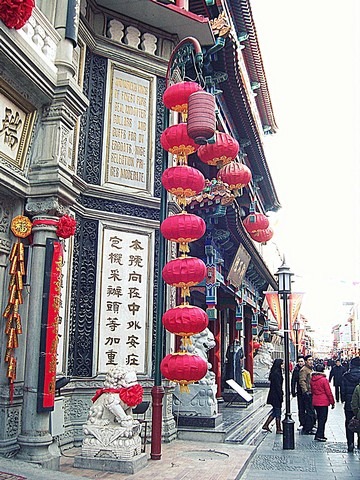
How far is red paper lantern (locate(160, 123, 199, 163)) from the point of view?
7543 millimetres

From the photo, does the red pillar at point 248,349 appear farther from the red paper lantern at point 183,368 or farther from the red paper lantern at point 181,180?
the red paper lantern at point 181,180

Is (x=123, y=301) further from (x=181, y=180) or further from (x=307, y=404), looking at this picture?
(x=307, y=404)

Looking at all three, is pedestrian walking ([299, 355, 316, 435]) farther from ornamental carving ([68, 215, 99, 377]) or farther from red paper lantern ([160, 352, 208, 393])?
ornamental carving ([68, 215, 99, 377])

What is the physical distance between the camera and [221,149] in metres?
8.97

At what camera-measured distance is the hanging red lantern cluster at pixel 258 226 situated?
17.2 m

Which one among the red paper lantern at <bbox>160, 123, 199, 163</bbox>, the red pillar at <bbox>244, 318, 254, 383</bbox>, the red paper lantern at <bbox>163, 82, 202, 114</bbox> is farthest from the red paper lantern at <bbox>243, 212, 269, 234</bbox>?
the red paper lantern at <bbox>163, 82, 202, 114</bbox>

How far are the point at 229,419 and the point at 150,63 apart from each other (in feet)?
24.9

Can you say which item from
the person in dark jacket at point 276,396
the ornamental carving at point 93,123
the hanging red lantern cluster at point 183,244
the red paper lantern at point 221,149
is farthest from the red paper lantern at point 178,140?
the person in dark jacket at point 276,396

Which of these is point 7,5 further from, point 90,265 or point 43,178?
point 90,265

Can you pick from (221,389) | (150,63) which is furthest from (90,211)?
(221,389)

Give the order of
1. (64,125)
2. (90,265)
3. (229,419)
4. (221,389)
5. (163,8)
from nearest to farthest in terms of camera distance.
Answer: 1. (64,125)
2. (90,265)
3. (163,8)
4. (229,419)
5. (221,389)

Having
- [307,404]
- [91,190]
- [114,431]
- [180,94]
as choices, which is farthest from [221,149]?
[307,404]

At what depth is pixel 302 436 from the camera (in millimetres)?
10852

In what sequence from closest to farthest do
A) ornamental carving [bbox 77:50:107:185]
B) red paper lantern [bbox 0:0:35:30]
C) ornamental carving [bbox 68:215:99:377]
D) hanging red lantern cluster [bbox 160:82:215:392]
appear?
red paper lantern [bbox 0:0:35:30] → hanging red lantern cluster [bbox 160:82:215:392] → ornamental carving [bbox 68:215:99:377] → ornamental carving [bbox 77:50:107:185]
